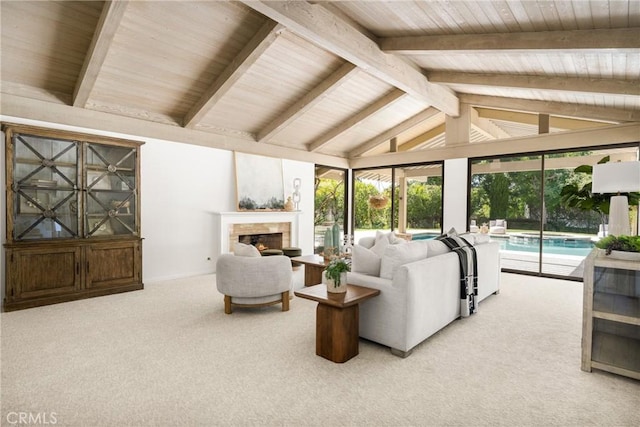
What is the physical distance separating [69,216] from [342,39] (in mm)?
4060

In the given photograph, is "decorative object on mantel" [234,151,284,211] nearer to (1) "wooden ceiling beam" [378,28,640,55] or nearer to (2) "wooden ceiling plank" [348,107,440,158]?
(2) "wooden ceiling plank" [348,107,440,158]

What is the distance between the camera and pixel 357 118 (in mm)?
6793

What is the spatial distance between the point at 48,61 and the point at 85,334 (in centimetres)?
325

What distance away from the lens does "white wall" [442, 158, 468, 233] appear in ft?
22.1

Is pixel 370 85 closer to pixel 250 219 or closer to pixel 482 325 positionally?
pixel 250 219

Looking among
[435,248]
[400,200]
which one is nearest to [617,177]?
[435,248]

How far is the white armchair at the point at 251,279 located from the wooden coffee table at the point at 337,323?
3.26 ft

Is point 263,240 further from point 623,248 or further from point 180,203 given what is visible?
point 623,248

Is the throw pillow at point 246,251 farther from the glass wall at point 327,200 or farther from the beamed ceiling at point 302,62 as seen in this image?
the glass wall at point 327,200

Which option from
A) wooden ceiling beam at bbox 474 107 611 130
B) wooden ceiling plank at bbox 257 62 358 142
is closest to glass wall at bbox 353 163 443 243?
wooden ceiling beam at bbox 474 107 611 130

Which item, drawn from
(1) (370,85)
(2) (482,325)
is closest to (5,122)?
(1) (370,85)

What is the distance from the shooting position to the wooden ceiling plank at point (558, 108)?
5002 millimetres

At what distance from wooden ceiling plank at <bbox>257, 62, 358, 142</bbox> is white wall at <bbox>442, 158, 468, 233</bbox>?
3.06m

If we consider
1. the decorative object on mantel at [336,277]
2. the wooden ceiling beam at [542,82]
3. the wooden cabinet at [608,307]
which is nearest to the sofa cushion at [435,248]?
the decorative object on mantel at [336,277]
